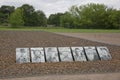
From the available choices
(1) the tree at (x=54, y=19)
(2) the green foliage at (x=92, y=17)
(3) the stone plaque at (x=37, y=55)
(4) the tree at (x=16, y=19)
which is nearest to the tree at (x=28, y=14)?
(4) the tree at (x=16, y=19)

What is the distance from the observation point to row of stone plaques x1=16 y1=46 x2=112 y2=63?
1025 cm

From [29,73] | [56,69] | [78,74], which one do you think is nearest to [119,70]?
[78,74]

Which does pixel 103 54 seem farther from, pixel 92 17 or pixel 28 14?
pixel 28 14

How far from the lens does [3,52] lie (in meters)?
12.7

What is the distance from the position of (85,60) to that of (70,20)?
75563 mm

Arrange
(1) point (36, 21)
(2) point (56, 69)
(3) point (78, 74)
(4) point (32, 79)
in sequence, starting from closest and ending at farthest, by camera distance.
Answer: (4) point (32, 79), (3) point (78, 74), (2) point (56, 69), (1) point (36, 21)

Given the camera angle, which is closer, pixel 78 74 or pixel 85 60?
pixel 78 74

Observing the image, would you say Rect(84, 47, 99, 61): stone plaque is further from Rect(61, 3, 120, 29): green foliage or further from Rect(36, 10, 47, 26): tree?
Rect(36, 10, 47, 26): tree

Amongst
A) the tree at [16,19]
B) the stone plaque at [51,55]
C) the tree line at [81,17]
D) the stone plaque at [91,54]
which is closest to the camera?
the stone plaque at [51,55]

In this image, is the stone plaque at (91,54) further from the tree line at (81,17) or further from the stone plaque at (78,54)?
the tree line at (81,17)

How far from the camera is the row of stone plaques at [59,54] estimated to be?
10.2m

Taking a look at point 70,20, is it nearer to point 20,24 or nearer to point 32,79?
point 20,24

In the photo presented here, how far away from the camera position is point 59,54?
1058 cm

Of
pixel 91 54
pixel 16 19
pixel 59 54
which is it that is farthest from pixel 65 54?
pixel 16 19
